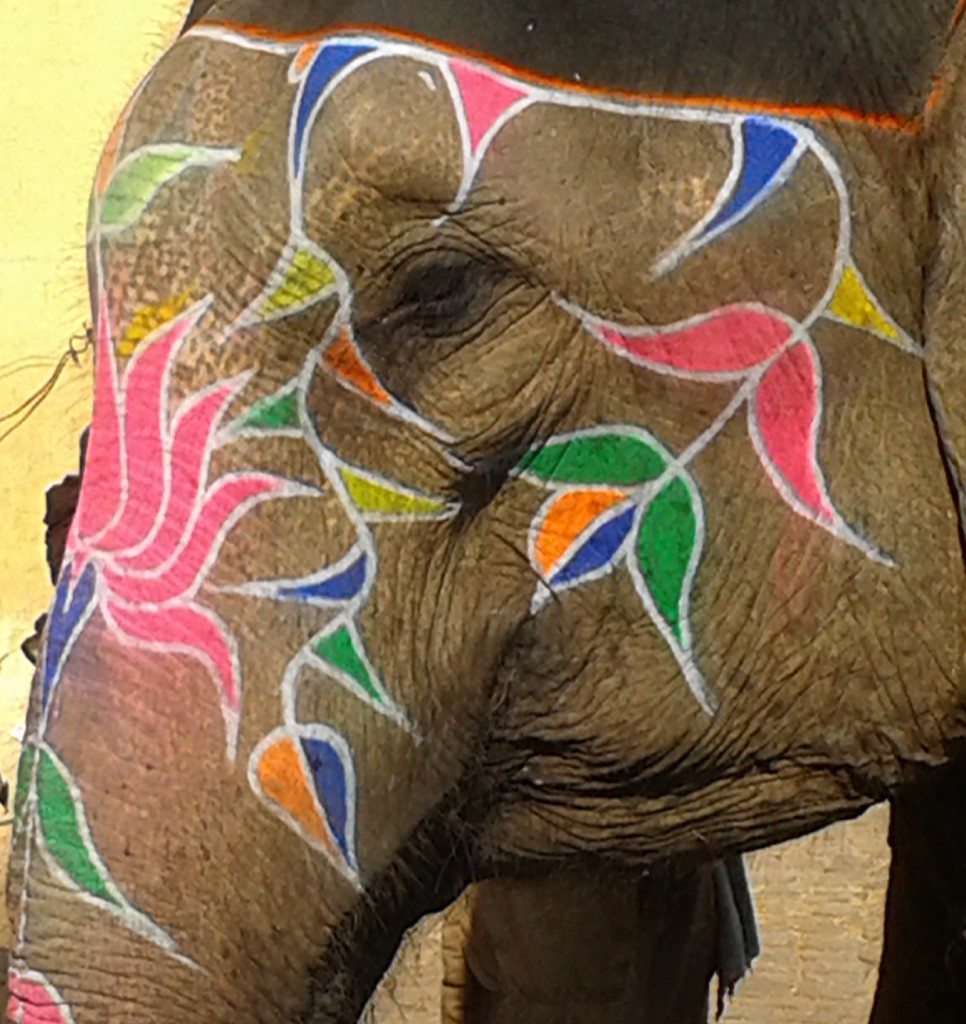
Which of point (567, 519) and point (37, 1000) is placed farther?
point (567, 519)

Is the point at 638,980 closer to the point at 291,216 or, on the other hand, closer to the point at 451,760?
the point at 451,760

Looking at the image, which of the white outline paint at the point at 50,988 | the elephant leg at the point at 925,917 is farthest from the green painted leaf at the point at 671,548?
the elephant leg at the point at 925,917

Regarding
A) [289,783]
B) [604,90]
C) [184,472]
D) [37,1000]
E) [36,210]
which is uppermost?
[36,210]

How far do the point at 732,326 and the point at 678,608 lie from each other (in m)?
0.14

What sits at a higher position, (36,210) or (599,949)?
(36,210)

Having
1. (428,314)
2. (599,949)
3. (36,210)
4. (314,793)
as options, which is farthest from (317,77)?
(36,210)

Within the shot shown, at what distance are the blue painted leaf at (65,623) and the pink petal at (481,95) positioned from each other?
0.26 metres

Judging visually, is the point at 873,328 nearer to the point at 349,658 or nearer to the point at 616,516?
the point at 616,516

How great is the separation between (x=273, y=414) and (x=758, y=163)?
0.86 ft

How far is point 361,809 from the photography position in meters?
0.89

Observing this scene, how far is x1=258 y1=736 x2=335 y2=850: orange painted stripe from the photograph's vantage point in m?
0.86

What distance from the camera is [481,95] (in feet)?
Result: 2.97

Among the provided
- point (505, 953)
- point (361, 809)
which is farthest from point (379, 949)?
point (505, 953)

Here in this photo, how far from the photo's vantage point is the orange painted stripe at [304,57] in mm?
901
